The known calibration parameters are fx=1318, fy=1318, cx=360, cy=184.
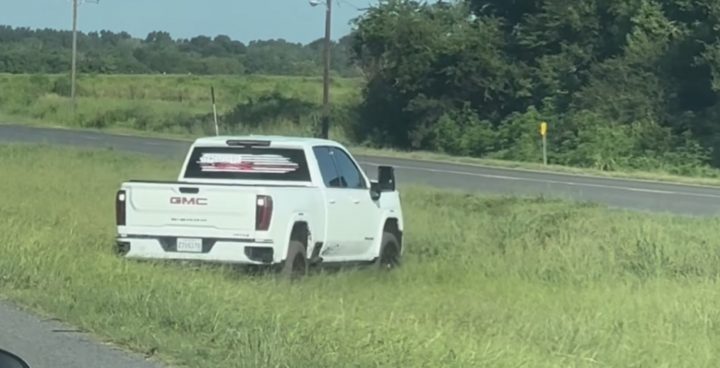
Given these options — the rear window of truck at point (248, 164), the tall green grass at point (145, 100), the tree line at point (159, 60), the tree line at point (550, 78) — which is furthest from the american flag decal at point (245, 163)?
the tree line at point (159, 60)

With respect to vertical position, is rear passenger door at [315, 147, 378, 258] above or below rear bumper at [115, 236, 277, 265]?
above

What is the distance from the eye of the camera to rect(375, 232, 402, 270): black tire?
15656 millimetres

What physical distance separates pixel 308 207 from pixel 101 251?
7.20 ft

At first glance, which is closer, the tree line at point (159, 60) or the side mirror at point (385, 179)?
the side mirror at point (385, 179)

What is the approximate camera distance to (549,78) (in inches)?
1843

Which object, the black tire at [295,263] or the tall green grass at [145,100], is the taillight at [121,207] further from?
the tall green grass at [145,100]

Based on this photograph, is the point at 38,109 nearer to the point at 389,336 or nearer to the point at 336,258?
the point at 336,258

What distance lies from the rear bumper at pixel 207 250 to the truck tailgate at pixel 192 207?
0.37 ft

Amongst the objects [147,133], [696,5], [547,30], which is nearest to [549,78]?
[547,30]

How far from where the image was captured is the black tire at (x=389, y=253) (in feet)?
51.4

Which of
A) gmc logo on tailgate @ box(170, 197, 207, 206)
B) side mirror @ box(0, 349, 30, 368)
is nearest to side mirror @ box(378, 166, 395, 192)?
gmc logo on tailgate @ box(170, 197, 207, 206)

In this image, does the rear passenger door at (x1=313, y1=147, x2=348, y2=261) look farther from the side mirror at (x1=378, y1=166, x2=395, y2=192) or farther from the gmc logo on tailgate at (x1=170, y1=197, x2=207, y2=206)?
the gmc logo on tailgate at (x1=170, y1=197, x2=207, y2=206)

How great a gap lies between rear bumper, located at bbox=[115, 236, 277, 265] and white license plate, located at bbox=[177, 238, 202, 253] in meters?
0.03

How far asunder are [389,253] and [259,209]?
3.23 m
